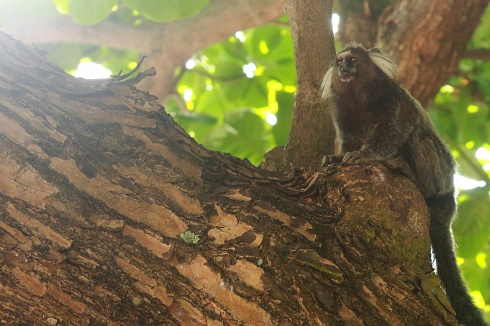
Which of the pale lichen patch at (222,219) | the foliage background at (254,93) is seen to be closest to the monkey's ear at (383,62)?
the foliage background at (254,93)

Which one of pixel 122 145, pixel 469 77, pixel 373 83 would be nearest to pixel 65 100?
pixel 122 145

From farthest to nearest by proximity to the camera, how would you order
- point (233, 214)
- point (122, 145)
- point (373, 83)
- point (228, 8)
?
1. point (228, 8)
2. point (373, 83)
3. point (122, 145)
4. point (233, 214)

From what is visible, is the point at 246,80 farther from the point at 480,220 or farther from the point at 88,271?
the point at 88,271

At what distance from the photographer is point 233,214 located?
1652 mm

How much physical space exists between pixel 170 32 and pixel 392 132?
2107mm

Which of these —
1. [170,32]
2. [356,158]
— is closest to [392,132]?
[356,158]

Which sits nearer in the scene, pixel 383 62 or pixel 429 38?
pixel 383 62

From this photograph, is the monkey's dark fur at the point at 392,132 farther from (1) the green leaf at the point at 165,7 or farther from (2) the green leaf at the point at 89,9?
(2) the green leaf at the point at 89,9

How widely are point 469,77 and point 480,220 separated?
1617mm

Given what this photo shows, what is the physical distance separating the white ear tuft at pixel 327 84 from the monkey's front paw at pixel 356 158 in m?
0.50

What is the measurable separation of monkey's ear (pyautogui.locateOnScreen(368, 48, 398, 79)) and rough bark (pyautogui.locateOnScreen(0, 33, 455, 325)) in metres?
1.12

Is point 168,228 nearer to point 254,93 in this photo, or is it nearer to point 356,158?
point 356,158

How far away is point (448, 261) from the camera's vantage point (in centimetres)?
237

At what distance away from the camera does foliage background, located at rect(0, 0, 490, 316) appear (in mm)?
3344
